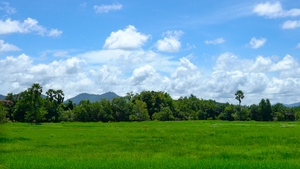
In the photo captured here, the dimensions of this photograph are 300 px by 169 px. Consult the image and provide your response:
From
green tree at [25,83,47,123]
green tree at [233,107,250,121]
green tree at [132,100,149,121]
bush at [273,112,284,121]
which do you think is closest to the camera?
green tree at [25,83,47,123]

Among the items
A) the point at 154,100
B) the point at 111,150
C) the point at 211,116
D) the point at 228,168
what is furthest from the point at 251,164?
the point at 211,116

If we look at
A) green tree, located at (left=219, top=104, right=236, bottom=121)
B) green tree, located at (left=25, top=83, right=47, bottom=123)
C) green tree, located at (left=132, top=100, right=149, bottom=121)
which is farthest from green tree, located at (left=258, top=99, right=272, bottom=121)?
green tree, located at (left=25, top=83, right=47, bottom=123)

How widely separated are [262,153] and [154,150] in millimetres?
8207

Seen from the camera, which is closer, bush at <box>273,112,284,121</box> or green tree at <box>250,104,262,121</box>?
bush at <box>273,112,284,121</box>

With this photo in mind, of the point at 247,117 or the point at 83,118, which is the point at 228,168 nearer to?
the point at 83,118

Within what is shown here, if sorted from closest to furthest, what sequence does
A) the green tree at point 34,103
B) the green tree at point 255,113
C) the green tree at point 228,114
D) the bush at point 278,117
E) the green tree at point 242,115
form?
the green tree at point 34,103
the green tree at point 242,115
the bush at point 278,117
the green tree at point 255,113
the green tree at point 228,114

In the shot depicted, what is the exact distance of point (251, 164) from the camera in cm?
1420

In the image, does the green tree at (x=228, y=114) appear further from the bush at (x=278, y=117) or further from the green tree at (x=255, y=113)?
the bush at (x=278, y=117)

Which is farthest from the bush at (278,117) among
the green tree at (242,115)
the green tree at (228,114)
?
the green tree at (228,114)

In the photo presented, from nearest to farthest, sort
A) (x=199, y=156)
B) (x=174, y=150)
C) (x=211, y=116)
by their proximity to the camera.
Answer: (x=199, y=156) < (x=174, y=150) < (x=211, y=116)

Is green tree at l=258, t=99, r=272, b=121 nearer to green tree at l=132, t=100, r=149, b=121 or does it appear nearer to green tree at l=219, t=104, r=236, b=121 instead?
green tree at l=219, t=104, r=236, b=121

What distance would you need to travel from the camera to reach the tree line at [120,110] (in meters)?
66.6

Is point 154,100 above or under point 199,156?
above

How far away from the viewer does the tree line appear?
66562 mm
